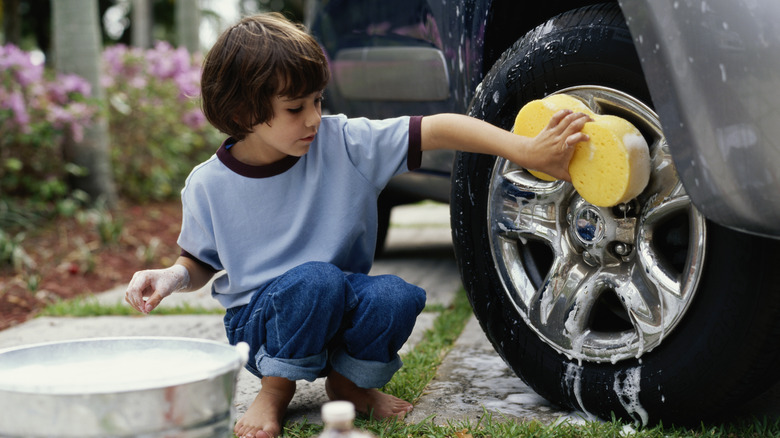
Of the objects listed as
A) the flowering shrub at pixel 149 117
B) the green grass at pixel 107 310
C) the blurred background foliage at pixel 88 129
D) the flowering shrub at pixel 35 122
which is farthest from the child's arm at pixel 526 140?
the flowering shrub at pixel 149 117

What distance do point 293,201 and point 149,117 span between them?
4.81m

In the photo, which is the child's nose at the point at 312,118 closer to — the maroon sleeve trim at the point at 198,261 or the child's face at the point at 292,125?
the child's face at the point at 292,125

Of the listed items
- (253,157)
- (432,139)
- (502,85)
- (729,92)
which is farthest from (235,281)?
(729,92)

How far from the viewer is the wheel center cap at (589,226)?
180 centimetres

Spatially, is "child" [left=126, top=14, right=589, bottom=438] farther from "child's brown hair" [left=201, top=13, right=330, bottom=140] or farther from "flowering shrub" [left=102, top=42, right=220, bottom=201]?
"flowering shrub" [left=102, top=42, right=220, bottom=201]

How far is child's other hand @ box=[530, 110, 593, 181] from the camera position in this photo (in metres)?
1.72

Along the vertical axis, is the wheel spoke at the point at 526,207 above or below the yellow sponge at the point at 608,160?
below

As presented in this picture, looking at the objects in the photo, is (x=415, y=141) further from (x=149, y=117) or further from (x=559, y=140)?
(x=149, y=117)

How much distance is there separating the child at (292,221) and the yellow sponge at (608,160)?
164mm

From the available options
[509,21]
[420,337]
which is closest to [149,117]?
[420,337]

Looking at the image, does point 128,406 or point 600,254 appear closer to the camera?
point 128,406

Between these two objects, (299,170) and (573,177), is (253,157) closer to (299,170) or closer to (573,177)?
(299,170)

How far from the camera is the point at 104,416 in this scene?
123 centimetres

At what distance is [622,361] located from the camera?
70.5 inches
